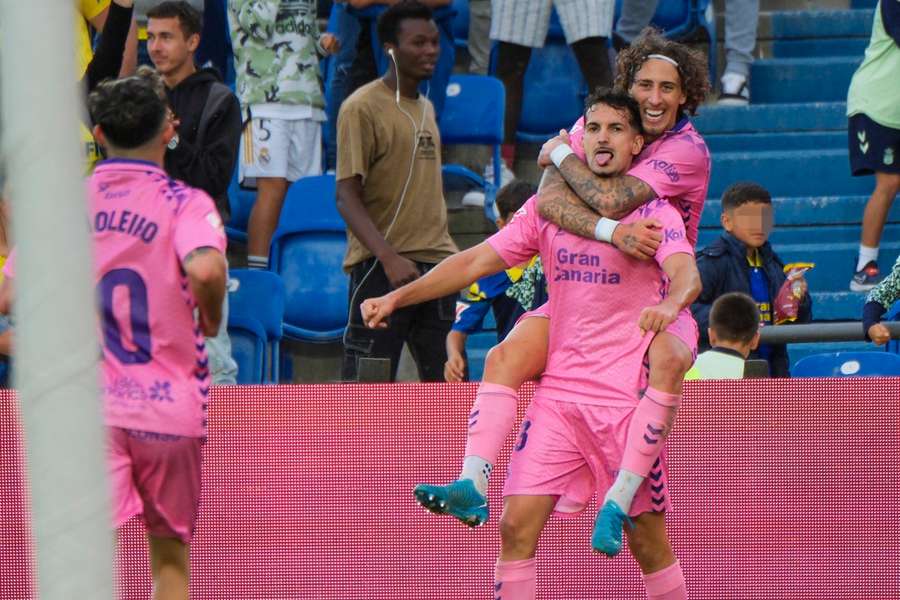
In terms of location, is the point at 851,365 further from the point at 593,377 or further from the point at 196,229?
the point at 196,229

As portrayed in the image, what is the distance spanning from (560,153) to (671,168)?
40cm

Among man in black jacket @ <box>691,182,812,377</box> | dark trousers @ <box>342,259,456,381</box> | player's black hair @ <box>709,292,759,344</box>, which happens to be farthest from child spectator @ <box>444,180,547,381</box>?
player's black hair @ <box>709,292,759,344</box>

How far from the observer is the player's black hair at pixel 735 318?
26.5 feet

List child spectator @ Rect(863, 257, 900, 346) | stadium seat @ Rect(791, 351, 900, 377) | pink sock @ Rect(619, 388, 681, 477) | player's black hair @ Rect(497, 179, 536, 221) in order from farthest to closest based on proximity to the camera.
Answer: player's black hair @ Rect(497, 179, 536, 221) → stadium seat @ Rect(791, 351, 900, 377) → child spectator @ Rect(863, 257, 900, 346) → pink sock @ Rect(619, 388, 681, 477)

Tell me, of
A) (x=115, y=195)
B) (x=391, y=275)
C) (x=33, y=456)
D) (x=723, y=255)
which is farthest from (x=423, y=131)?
(x=33, y=456)

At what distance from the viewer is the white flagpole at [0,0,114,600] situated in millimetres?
3752

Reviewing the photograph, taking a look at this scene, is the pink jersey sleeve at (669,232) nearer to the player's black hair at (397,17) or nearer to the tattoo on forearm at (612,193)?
the tattoo on forearm at (612,193)

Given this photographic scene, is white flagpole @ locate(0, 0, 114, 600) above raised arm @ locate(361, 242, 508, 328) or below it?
above

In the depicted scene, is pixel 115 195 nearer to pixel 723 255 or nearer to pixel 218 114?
pixel 218 114

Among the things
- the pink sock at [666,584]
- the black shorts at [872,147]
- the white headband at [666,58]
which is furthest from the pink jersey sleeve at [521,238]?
the black shorts at [872,147]

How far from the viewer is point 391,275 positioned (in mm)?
8328

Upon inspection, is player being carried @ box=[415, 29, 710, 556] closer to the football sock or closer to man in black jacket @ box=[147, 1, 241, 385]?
the football sock

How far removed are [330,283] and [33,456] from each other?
254 inches

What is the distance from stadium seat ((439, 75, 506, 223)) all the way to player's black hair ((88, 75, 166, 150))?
5121 mm
